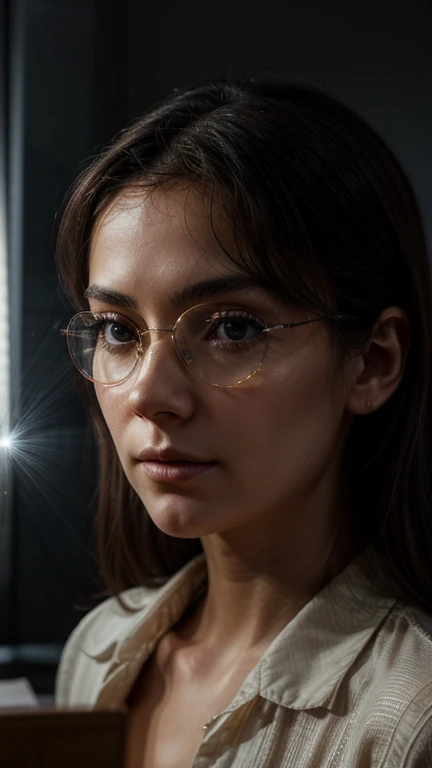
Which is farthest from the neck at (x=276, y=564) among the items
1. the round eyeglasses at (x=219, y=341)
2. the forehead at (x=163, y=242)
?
the forehead at (x=163, y=242)

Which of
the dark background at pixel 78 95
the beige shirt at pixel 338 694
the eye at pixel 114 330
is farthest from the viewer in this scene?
the dark background at pixel 78 95

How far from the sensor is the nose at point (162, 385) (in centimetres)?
105

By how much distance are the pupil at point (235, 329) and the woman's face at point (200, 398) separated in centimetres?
2

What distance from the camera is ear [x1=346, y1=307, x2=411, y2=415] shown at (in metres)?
1.17

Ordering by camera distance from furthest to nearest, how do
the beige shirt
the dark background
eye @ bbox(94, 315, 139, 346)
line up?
the dark background, eye @ bbox(94, 315, 139, 346), the beige shirt

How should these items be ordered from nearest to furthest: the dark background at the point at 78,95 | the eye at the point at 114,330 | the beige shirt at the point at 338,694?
the beige shirt at the point at 338,694, the eye at the point at 114,330, the dark background at the point at 78,95

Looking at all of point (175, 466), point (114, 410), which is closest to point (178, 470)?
point (175, 466)

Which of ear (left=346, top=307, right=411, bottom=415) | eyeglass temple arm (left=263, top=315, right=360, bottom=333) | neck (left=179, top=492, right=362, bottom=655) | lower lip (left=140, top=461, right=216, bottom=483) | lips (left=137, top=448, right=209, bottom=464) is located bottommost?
neck (left=179, top=492, right=362, bottom=655)

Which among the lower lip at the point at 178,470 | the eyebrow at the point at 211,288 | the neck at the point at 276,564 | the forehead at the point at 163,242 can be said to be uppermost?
the forehead at the point at 163,242

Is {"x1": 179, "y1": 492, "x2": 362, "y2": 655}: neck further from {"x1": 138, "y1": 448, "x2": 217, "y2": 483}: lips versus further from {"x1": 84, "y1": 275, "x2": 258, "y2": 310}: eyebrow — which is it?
{"x1": 84, "y1": 275, "x2": 258, "y2": 310}: eyebrow

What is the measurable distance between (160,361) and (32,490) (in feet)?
1.27

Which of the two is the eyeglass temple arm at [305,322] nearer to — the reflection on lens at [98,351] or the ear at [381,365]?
the ear at [381,365]

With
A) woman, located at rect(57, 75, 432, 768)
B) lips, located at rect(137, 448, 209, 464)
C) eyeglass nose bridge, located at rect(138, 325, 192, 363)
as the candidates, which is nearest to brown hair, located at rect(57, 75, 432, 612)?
woman, located at rect(57, 75, 432, 768)

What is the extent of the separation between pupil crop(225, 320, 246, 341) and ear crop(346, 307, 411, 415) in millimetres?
171
